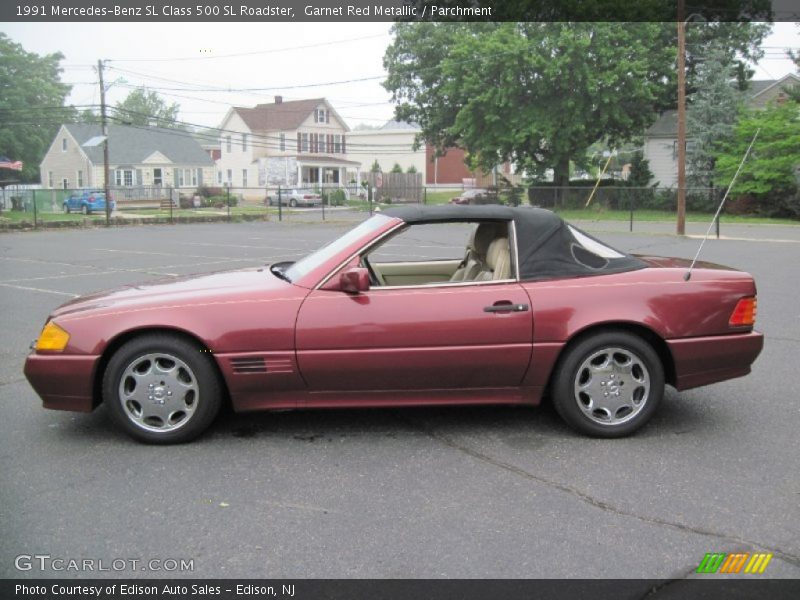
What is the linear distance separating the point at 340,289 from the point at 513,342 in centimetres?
A: 111

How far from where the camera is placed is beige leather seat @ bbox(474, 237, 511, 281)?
4.92 m

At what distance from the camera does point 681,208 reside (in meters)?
25.5

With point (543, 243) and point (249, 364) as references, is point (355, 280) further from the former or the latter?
point (543, 243)

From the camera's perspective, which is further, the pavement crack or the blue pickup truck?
the blue pickup truck

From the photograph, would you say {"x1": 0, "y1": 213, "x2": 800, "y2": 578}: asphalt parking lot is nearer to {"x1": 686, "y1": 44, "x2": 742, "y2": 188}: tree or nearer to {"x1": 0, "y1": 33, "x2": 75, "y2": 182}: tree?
{"x1": 686, "y1": 44, "x2": 742, "y2": 188}: tree

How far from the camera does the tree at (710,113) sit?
39875mm

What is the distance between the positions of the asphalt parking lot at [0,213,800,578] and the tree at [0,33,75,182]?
7499 centimetres

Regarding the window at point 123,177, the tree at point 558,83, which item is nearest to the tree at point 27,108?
the window at point 123,177

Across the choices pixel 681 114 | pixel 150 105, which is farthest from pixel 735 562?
pixel 150 105

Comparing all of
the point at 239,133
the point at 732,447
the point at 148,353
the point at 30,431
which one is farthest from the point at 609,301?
the point at 239,133

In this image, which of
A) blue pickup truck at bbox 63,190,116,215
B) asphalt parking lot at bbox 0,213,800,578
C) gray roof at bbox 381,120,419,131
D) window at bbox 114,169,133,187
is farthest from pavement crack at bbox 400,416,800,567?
gray roof at bbox 381,120,419,131

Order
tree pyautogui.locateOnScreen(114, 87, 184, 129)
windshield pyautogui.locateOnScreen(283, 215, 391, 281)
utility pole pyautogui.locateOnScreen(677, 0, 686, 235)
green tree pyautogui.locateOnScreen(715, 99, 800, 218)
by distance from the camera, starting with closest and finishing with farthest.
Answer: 1. windshield pyautogui.locateOnScreen(283, 215, 391, 281)
2. utility pole pyautogui.locateOnScreen(677, 0, 686, 235)
3. green tree pyautogui.locateOnScreen(715, 99, 800, 218)
4. tree pyautogui.locateOnScreen(114, 87, 184, 129)
